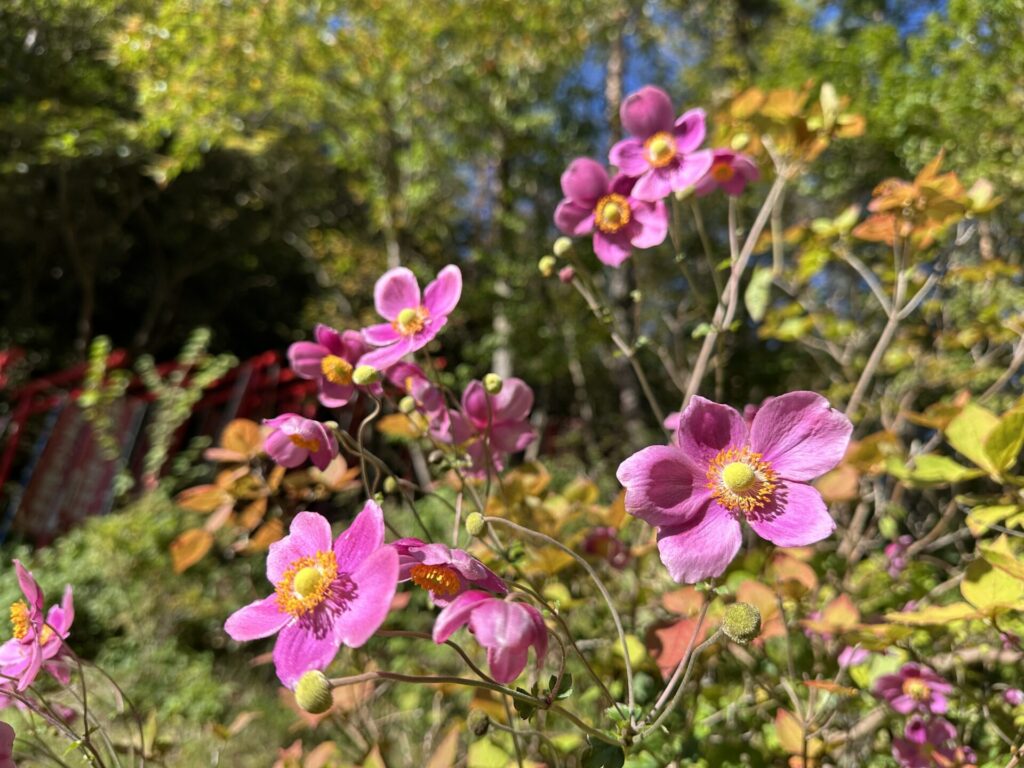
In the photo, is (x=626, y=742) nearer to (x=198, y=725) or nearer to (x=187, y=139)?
(x=198, y=725)

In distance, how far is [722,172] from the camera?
0.82 metres

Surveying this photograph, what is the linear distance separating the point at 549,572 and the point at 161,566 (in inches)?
88.9

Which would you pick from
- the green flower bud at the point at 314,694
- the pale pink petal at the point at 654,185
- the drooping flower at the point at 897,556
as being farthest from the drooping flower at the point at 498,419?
the drooping flower at the point at 897,556

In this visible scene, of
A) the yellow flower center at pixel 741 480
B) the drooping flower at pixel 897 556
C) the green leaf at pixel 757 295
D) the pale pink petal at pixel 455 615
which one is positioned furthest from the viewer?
the drooping flower at pixel 897 556

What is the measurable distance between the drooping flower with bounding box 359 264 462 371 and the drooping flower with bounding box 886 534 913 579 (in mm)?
951

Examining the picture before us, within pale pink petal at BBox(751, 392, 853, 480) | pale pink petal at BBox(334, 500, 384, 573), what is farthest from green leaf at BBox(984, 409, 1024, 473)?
pale pink petal at BBox(334, 500, 384, 573)

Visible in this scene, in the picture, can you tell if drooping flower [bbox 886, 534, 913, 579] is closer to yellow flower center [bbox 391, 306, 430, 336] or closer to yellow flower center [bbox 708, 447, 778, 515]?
yellow flower center [bbox 708, 447, 778, 515]

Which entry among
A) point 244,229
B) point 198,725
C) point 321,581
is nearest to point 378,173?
point 244,229

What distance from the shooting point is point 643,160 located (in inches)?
32.3

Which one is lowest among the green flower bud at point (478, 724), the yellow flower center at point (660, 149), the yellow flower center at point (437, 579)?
the green flower bud at point (478, 724)

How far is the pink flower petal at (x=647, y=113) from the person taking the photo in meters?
0.84

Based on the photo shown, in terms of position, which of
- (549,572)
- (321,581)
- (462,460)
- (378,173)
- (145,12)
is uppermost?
(145,12)

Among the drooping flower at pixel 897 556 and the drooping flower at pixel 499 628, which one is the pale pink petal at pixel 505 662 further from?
the drooping flower at pixel 897 556

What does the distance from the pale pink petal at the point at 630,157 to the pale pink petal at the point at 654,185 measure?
0.01 metres
